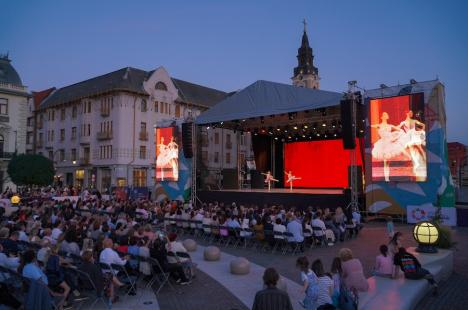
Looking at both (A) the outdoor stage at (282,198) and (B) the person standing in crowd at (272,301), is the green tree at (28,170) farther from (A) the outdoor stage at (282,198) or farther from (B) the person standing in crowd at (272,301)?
(B) the person standing in crowd at (272,301)

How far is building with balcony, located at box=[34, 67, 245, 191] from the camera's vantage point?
1539 inches

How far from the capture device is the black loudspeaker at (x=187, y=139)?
1014 inches

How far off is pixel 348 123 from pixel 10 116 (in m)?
34.2

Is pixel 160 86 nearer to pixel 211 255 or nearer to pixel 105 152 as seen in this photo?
pixel 105 152

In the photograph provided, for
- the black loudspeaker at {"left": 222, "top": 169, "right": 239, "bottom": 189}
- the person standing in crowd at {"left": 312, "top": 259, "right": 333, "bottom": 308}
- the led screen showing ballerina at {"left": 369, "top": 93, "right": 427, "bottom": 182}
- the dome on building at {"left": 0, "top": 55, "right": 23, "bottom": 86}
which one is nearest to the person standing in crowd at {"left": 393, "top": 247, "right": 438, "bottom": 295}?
the person standing in crowd at {"left": 312, "top": 259, "right": 333, "bottom": 308}

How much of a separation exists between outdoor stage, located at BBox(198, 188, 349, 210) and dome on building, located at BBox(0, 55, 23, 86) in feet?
85.0

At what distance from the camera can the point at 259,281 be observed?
881 cm

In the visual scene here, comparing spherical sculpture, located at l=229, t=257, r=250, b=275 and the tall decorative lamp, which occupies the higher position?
the tall decorative lamp

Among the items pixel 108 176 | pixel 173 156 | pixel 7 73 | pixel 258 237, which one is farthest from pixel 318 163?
pixel 7 73

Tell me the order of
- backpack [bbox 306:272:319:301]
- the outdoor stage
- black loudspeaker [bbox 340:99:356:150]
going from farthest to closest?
the outdoor stage, black loudspeaker [bbox 340:99:356:150], backpack [bbox 306:272:319:301]

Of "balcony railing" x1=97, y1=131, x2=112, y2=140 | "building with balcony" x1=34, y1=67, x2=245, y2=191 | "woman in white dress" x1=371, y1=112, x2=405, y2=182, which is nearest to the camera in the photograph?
"woman in white dress" x1=371, y1=112, x2=405, y2=182

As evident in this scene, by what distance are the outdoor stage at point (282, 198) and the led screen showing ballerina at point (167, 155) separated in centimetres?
309

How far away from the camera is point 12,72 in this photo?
131 ft

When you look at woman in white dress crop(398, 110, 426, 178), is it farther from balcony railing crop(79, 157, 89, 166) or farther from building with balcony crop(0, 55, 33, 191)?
building with balcony crop(0, 55, 33, 191)
